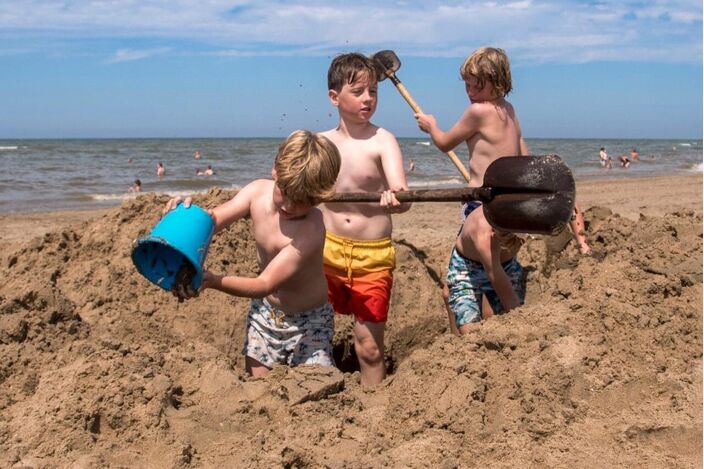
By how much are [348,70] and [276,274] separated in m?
1.22

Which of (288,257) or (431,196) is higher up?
(431,196)

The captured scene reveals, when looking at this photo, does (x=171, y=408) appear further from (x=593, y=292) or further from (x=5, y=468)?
(x=593, y=292)

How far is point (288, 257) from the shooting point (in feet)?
10.3

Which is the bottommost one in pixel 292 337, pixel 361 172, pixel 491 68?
pixel 292 337

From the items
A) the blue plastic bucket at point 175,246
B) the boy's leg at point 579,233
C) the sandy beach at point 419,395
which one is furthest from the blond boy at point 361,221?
the boy's leg at point 579,233

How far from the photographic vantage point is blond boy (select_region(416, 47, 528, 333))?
3.73 m

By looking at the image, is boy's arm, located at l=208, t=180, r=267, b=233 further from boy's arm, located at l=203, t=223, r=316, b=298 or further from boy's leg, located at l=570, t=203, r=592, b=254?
boy's leg, located at l=570, t=203, r=592, b=254

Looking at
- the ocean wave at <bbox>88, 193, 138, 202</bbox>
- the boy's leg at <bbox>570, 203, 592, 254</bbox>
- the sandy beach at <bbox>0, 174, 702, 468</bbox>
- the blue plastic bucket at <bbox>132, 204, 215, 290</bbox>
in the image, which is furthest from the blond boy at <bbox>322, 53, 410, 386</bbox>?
the ocean wave at <bbox>88, 193, 138, 202</bbox>

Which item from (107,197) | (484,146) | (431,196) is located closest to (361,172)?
(484,146)

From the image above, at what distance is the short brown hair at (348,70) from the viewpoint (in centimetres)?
377

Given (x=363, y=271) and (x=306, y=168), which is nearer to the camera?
(x=306, y=168)

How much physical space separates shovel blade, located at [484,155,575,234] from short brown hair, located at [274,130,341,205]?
0.70m

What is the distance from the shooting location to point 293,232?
10.7 ft

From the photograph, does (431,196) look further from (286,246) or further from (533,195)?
(286,246)
